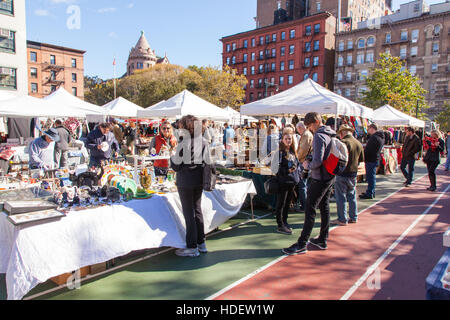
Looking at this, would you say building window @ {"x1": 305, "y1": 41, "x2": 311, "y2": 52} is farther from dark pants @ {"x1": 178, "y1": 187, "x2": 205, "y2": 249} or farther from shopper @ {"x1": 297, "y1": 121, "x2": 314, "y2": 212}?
dark pants @ {"x1": 178, "y1": 187, "x2": 205, "y2": 249}

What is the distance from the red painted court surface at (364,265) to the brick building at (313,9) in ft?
175

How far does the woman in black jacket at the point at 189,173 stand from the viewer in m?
3.61

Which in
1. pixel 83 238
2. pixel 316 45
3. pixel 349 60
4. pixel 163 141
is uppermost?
pixel 316 45

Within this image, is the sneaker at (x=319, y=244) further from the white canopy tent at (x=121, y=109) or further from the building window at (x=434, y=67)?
the building window at (x=434, y=67)

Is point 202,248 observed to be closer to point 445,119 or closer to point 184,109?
point 184,109

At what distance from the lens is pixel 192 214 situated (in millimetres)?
3764

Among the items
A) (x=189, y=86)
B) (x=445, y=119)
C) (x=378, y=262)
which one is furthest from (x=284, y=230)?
(x=445, y=119)

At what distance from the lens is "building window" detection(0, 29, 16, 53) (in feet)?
67.6

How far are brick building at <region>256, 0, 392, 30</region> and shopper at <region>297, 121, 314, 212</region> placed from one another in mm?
52715

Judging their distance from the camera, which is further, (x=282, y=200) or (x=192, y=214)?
(x=282, y=200)

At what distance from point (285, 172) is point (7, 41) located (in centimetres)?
2430

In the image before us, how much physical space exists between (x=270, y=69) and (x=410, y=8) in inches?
847

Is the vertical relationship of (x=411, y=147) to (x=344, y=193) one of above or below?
above
